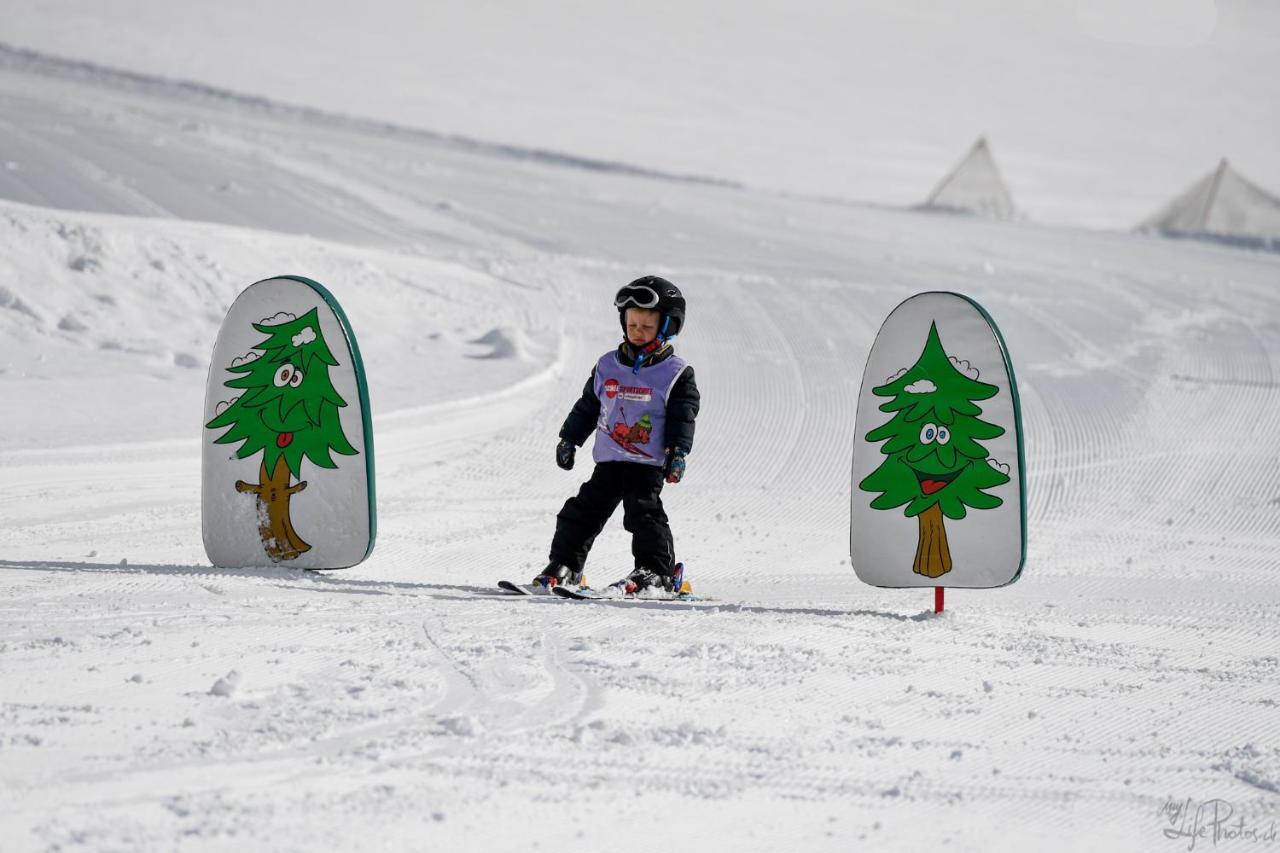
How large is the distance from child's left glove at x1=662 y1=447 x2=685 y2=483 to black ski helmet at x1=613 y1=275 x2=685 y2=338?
424 millimetres

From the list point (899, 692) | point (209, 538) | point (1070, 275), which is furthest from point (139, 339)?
point (1070, 275)

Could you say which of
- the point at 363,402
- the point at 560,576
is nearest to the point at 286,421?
the point at 363,402

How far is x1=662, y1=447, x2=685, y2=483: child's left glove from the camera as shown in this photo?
462 centimetres

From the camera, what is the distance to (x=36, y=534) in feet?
17.5

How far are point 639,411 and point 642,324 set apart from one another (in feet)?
1.03

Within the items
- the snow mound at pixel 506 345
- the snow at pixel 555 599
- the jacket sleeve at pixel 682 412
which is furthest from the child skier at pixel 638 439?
the snow mound at pixel 506 345

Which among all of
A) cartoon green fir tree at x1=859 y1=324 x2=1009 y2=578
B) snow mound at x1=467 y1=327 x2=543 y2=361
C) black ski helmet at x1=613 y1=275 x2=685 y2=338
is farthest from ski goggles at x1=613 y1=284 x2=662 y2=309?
snow mound at x1=467 y1=327 x2=543 y2=361

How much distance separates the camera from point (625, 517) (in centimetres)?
481

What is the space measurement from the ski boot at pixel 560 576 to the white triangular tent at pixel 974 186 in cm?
2346

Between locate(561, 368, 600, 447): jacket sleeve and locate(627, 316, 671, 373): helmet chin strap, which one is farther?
locate(561, 368, 600, 447): jacket sleeve

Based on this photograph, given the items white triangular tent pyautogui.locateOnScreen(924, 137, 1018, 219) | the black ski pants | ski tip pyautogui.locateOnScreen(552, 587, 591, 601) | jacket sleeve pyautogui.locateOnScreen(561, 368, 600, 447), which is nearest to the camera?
ski tip pyautogui.locateOnScreen(552, 587, 591, 601)

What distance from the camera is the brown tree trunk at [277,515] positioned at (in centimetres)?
479

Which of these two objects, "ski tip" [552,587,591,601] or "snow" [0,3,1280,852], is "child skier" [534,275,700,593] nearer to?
"ski tip" [552,587,591,601]

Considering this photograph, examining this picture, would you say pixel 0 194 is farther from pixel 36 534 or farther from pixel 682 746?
pixel 682 746
